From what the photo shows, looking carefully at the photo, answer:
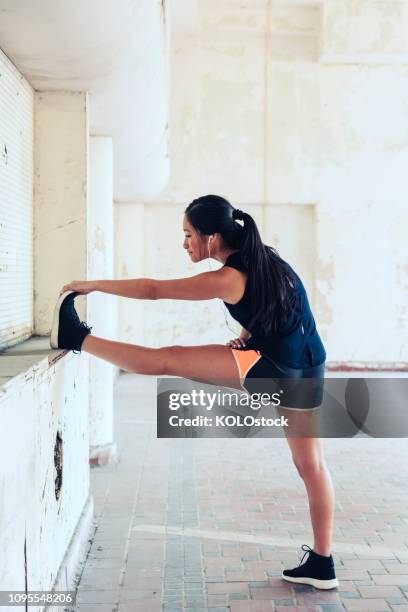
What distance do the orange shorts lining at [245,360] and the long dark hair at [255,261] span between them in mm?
108

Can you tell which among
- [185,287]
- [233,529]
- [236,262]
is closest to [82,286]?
[185,287]

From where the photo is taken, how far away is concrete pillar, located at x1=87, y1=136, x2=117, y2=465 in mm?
5352

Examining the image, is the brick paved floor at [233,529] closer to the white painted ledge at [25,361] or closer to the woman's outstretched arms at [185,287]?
the white painted ledge at [25,361]

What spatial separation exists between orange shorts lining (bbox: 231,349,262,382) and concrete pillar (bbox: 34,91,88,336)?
111cm

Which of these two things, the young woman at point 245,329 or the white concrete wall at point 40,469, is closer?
the white concrete wall at point 40,469

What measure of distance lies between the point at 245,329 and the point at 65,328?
0.79 metres

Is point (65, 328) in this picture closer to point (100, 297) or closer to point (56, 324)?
point (56, 324)

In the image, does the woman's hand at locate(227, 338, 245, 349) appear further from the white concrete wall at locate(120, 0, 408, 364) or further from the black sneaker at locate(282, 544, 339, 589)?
the white concrete wall at locate(120, 0, 408, 364)

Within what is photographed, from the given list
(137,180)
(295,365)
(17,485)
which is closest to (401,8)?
(137,180)

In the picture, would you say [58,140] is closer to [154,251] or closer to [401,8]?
[154,251]

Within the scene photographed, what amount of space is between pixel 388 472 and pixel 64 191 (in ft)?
10.4

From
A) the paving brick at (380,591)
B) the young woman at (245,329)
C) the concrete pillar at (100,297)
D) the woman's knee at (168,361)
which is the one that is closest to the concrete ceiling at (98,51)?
the concrete pillar at (100,297)

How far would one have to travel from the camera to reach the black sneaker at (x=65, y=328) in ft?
10.2

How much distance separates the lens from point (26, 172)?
11.5 feet
